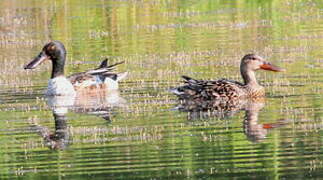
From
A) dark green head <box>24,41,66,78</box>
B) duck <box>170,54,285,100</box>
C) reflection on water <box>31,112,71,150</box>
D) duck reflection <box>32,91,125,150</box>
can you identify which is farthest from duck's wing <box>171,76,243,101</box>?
dark green head <box>24,41,66,78</box>

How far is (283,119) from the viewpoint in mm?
14641

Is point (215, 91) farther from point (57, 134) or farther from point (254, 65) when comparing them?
point (57, 134)

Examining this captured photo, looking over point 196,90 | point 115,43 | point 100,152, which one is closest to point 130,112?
point 196,90

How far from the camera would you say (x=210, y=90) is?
17.3 m

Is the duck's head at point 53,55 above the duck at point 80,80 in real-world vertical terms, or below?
above

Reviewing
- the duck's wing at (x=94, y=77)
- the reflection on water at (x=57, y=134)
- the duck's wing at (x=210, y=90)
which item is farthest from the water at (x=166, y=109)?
the duck's wing at (x=94, y=77)

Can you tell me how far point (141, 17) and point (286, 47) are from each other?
1138 cm

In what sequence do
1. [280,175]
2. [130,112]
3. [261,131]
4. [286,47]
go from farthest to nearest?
[286,47] → [130,112] → [261,131] → [280,175]

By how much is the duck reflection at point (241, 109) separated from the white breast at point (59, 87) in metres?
2.78

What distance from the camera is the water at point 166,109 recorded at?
469 inches

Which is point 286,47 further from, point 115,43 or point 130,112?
point 130,112

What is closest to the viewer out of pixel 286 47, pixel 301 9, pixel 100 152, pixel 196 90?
pixel 100 152

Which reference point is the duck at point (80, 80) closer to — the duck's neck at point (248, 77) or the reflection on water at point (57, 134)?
the duck's neck at point (248, 77)

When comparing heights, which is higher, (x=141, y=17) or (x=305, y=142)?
(x=141, y=17)
